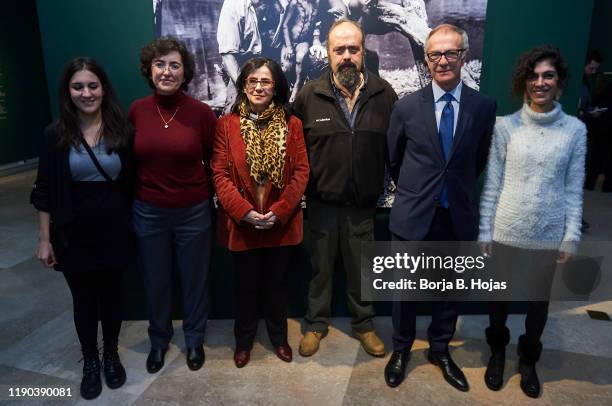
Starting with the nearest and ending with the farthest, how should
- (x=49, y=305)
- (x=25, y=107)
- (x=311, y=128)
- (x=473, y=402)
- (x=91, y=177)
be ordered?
1. (x=91, y=177)
2. (x=473, y=402)
3. (x=311, y=128)
4. (x=49, y=305)
5. (x=25, y=107)

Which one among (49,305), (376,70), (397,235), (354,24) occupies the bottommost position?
(49,305)

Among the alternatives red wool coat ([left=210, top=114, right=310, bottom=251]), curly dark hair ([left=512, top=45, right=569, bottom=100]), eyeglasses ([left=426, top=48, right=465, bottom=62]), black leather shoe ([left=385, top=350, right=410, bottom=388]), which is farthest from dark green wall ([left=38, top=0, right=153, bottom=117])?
black leather shoe ([left=385, top=350, right=410, bottom=388])

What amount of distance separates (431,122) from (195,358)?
1.93m

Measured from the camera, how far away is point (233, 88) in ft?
10.2

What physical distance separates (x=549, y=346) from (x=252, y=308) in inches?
79.0

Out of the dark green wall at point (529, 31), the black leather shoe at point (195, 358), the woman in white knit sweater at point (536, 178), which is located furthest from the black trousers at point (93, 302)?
the dark green wall at point (529, 31)

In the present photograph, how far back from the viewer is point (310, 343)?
2854mm

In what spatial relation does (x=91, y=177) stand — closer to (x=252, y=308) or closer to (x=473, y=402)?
(x=252, y=308)

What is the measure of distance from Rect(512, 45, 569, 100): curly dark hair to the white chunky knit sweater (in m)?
0.11

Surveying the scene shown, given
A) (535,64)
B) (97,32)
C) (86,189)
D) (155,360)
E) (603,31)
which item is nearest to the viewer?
(535,64)

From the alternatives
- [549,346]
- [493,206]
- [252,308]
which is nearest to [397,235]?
[493,206]

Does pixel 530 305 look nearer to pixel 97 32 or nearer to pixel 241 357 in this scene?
pixel 241 357

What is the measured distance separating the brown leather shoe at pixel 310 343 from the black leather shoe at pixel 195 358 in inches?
24.3

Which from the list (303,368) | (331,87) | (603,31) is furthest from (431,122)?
(603,31)
